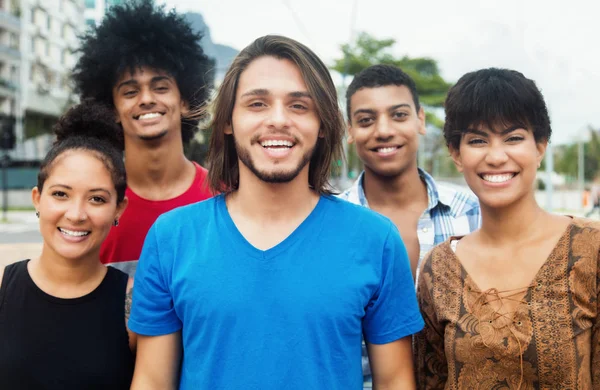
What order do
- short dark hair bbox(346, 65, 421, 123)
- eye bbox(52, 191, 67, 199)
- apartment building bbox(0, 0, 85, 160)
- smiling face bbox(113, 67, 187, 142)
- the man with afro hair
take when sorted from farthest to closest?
apartment building bbox(0, 0, 85, 160)
short dark hair bbox(346, 65, 421, 123)
smiling face bbox(113, 67, 187, 142)
the man with afro hair
eye bbox(52, 191, 67, 199)

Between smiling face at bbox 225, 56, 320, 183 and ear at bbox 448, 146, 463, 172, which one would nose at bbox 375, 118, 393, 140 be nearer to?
ear at bbox 448, 146, 463, 172

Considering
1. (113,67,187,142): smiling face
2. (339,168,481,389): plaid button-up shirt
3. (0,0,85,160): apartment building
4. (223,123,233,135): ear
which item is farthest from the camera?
(0,0,85,160): apartment building

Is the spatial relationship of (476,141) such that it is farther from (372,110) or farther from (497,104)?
(372,110)

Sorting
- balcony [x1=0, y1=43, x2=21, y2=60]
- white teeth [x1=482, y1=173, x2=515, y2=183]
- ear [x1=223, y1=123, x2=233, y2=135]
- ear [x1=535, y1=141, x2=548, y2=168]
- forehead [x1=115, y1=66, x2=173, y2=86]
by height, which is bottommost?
white teeth [x1=482, y1=173, x2=515, y2=183]

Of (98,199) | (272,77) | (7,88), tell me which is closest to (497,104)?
(272,77)

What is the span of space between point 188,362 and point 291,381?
16.5 inches

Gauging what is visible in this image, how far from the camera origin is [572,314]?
2223 mm

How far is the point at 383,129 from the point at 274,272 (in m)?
1.88

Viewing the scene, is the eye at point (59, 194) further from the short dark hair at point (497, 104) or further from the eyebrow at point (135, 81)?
the short dark hair at point (497, 104)

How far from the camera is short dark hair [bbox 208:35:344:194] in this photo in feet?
7.92

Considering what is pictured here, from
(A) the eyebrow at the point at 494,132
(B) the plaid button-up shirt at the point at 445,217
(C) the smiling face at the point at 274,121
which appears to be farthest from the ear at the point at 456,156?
(B) the plaid button-up shirt at the point at 445,217

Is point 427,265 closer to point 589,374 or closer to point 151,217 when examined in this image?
point 589,374

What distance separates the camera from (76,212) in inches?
104

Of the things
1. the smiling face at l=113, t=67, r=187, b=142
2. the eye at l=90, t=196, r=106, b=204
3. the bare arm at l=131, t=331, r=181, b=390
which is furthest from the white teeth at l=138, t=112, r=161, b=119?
the bare arm at l=131, t=331, r=181, b=390
